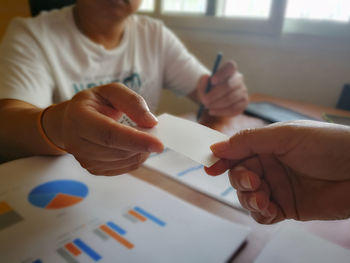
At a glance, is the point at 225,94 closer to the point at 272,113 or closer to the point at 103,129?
the point at 272,113

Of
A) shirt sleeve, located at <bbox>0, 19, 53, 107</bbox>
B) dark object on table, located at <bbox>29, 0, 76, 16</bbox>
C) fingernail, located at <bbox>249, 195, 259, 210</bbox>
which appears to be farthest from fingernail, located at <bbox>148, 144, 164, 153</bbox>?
dark object on table, located at <bbox>29, 0, 76, 16</bbox>

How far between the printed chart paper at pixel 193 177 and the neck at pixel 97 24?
16.3 inches

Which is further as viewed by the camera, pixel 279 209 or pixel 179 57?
pixel 179 57

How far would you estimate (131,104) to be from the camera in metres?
0.28

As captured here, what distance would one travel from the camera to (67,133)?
29 cm

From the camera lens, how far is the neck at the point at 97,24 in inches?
26.7

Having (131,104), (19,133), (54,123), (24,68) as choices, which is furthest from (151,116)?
(24,68)

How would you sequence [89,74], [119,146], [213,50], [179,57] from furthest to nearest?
[213,50] → [179,57] → [89,74] → [119,146]

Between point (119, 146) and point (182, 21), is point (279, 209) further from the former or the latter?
point (182, 21)

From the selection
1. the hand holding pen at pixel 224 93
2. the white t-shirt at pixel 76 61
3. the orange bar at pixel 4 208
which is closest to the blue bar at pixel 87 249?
the orange bar at pixel 4 208

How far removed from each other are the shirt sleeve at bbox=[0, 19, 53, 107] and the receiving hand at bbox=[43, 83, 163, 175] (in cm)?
25

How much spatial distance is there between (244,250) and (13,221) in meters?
0.28

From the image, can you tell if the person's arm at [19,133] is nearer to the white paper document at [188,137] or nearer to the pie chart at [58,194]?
the pie chart at [58,194]

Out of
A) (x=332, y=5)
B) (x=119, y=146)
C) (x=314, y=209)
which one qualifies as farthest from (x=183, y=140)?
(x=332, y=5)
